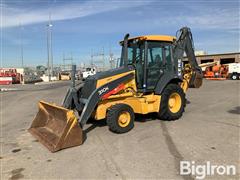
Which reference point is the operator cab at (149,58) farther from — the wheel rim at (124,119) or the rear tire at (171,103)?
the wheel rim at (124,119)

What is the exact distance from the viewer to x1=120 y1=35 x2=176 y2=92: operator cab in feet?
26.1

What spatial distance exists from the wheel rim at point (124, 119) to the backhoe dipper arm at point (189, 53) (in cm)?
333

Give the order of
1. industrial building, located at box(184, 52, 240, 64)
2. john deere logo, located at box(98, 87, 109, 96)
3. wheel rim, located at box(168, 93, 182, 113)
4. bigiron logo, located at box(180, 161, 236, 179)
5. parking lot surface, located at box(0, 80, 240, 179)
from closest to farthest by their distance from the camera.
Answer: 1. bigiron logo, located at box(180, 161, 236, 179)
2. parking lot surface, located at box(0, 80, 240, 179)
3. john deere logo, located at box(98, 87, 109, 96)
4. wheel rim, located at box(168, 93, 182, 113)
5. industrial building, located at box(184, 52, 240, 64)

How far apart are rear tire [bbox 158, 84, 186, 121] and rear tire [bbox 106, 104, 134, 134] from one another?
4.27 ft

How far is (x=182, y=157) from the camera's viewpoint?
5160mm

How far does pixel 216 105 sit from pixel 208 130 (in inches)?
180

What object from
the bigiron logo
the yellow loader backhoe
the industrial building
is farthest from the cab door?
the industrial building

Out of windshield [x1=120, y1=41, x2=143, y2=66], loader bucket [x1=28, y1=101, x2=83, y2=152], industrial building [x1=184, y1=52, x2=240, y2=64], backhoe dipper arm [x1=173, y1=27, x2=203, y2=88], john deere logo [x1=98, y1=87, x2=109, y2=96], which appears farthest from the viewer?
industrial building [x1=184, y1=52, x2=240, y2=64]

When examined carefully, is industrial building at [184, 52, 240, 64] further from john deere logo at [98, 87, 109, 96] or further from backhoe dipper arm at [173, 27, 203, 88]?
john deere logo at [98, 87, 109, 96]

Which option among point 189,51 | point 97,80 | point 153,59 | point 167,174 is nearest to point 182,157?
point 167,174

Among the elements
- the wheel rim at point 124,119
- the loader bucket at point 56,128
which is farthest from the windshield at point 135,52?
the loader bucket at point 56,128

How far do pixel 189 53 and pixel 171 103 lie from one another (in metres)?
2.54

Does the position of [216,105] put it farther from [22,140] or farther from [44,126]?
[22,140]

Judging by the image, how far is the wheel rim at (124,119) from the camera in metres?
7.04
